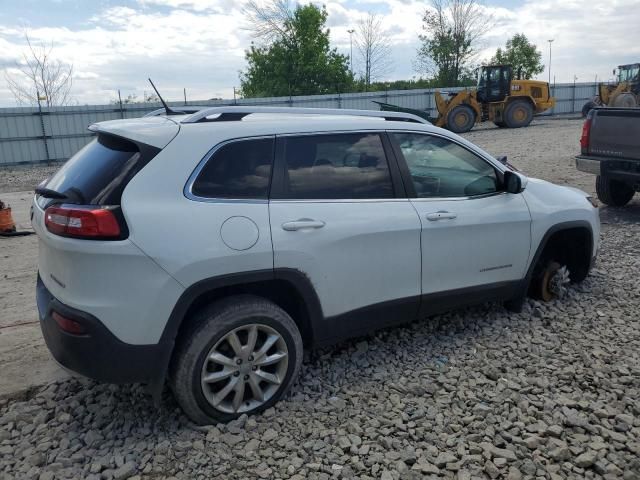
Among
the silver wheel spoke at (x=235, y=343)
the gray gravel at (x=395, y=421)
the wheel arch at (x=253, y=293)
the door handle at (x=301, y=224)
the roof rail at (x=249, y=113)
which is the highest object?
the roof rail at (x=249, y=113)

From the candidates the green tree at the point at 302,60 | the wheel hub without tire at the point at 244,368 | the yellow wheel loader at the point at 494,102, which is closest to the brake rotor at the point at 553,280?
the wheel hub without tire at the point at 244,368

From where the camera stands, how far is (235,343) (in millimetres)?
3023

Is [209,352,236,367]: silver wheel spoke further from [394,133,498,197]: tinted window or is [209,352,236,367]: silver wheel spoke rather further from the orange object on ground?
the orange object on ground

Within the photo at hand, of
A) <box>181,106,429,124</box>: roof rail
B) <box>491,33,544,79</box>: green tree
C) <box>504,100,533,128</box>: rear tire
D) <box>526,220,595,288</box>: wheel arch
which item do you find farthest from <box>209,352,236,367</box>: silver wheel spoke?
<box>491,33,544,79</box>: green tree

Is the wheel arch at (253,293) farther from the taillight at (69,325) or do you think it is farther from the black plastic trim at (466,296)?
the black plastic trim at (466,296)

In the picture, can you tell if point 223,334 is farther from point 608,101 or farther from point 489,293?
point 608,101

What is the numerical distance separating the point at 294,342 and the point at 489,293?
1.70 m

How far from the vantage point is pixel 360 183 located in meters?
3.51

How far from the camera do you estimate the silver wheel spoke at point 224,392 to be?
120 inches

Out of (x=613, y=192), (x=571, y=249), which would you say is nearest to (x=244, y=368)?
(x=571, y=249)

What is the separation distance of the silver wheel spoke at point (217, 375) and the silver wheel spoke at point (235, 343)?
102 millimetres

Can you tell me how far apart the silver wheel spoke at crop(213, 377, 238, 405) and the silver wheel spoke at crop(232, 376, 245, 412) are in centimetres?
3

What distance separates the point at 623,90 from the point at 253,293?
90.2ft

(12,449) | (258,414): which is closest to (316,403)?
(258,414)
